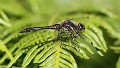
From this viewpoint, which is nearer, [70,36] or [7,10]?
[70,36]

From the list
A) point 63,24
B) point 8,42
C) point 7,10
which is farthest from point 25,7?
point 63,24

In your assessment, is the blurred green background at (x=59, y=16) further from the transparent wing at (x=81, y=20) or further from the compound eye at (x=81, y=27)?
the compound eye at (x=81, y=27)

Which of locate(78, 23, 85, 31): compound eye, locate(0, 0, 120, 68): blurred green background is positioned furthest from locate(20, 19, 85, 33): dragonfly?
locate(0, 0, 120, 68): blurred green background

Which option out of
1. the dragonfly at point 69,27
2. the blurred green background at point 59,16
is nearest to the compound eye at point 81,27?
the dragonfly at point 69,27

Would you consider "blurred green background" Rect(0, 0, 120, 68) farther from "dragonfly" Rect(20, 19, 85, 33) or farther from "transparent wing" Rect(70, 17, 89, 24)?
"dragonfly" Rect(20, 19, 85, 33)

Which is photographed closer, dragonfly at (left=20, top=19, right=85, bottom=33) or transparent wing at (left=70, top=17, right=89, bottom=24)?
dragonfly at (left=20, top=19, right=85, bottom=33)

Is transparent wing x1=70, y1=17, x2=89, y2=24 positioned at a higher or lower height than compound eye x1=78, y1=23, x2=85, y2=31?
higher

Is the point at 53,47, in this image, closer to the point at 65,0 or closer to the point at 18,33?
the point at 18,33

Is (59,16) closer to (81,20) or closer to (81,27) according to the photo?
(81,20)

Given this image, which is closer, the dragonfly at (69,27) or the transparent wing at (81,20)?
the dragonfly at (69,27)
